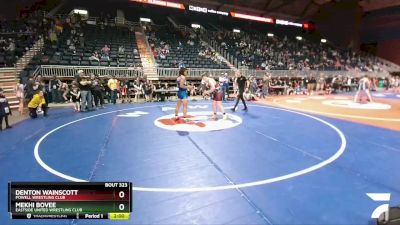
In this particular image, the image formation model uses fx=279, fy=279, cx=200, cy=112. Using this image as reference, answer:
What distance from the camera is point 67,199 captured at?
103 inches

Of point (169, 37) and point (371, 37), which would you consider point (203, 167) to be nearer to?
point (169, 37)

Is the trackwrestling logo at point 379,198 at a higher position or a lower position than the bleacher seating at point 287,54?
lower

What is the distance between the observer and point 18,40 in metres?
19.8

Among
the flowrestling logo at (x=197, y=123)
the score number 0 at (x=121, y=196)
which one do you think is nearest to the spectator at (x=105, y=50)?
the flowrestling logo at (x=197, y=123)

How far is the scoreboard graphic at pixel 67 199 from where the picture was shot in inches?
102

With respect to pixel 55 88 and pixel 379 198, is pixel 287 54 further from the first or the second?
pixel 379 198

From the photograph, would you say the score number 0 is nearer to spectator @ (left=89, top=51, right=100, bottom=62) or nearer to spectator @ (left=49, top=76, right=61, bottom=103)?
spectator @ (left=49, top=76, right=61, bottom=103)

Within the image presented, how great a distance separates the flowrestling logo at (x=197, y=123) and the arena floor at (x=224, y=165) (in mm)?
33

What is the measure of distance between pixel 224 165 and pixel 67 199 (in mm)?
3110

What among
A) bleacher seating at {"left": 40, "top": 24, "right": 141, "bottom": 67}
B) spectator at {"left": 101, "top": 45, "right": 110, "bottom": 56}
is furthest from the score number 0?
spectator at {"left": 101, "top": 45, "right": 110, "bottom": 56}

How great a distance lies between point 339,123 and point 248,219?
284 inches

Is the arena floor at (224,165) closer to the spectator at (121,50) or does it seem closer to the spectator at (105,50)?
A: the spectator at (105,50)

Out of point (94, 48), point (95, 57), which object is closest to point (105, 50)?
point (94, 48)

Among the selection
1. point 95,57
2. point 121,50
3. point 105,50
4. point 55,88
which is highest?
point 121,50
